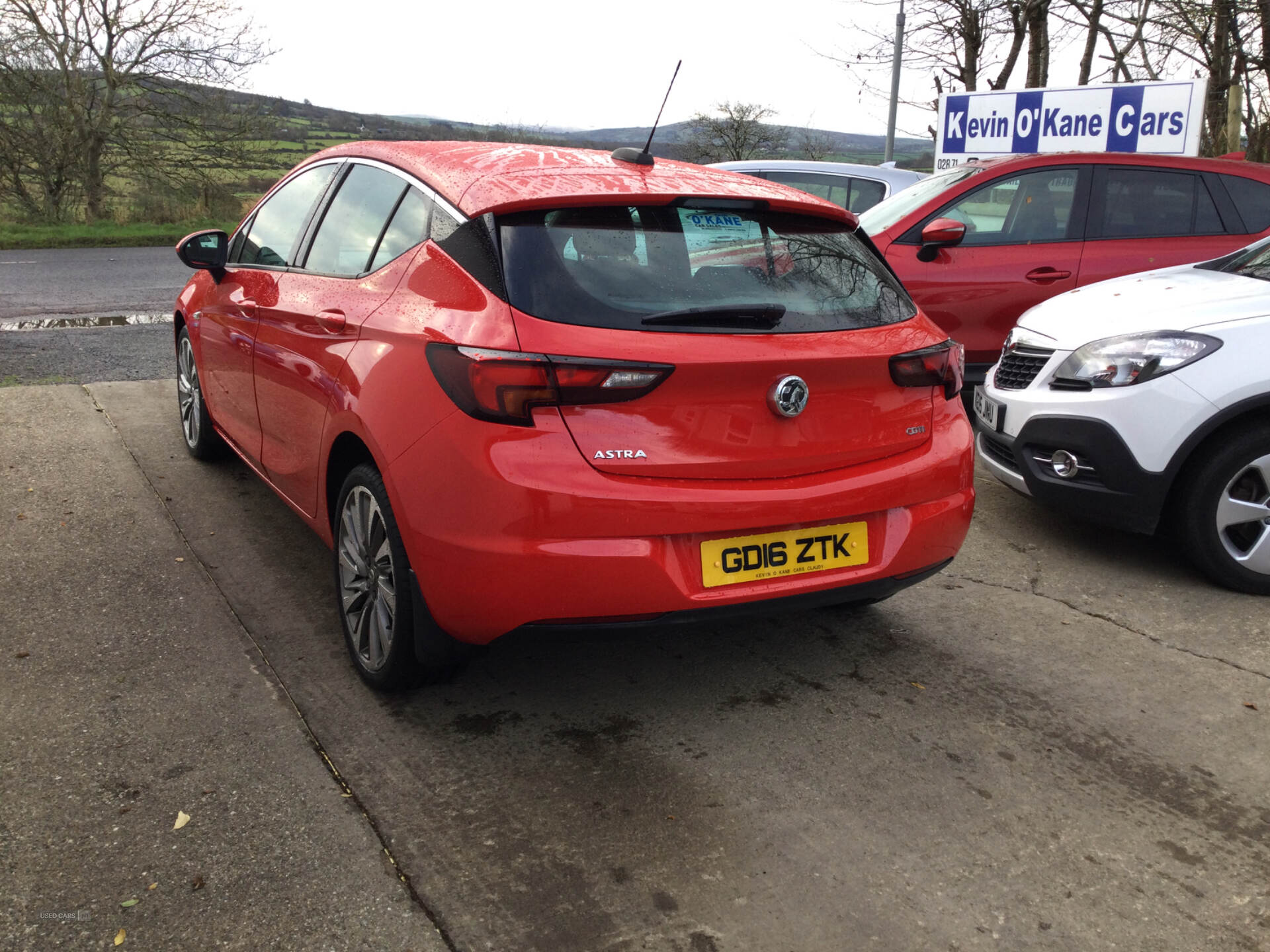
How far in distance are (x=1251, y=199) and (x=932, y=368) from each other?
4889 millimetres

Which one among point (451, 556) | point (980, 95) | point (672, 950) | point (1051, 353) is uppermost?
point (980, 95)

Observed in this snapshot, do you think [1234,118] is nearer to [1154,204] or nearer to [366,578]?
[1154,204]

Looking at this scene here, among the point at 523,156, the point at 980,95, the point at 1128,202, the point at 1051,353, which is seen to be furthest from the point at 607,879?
the point at 980,95

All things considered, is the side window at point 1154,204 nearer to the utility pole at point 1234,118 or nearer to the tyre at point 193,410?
the tyre at point 193,410

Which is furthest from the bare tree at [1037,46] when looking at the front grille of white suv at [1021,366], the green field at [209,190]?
the front grille of white suv at [1021,366]

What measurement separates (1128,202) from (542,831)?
609 cm

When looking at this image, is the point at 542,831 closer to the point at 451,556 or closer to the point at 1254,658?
the point at 451,556

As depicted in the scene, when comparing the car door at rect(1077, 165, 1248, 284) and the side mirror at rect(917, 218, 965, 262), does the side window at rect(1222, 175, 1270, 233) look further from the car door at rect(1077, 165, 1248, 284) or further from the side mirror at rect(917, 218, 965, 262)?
the side mirror at rect(917, 218, 965, 262)

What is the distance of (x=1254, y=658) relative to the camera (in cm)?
389

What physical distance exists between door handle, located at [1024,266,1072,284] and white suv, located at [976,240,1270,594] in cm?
203

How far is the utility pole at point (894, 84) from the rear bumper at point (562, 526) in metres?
22.8

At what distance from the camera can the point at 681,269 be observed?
3.05 m

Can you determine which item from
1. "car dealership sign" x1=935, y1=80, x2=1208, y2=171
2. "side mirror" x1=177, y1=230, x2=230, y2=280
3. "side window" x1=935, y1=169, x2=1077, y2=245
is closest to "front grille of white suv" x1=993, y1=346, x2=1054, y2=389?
"side window" x1=935, y1=169, x2=1077, y2=245

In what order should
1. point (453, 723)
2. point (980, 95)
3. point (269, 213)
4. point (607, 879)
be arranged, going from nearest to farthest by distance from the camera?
point (607, 879), point (453, 723), point (269, 213), point (980, 95)
